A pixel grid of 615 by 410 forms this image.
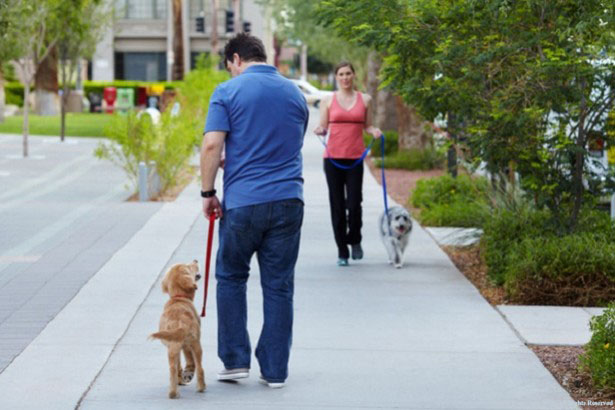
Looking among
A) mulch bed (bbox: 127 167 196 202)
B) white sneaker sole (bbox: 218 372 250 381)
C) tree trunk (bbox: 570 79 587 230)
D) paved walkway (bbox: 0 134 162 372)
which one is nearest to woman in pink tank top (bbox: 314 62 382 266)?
tree trunk (bbox: 570 79 587 230)

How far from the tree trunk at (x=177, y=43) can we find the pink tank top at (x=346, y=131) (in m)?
39.1

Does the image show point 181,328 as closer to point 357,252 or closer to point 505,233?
point 505,233

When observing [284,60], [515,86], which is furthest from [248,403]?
[284,60]

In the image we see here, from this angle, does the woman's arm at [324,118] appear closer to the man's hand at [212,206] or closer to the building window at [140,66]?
the man's hand at [212,206]

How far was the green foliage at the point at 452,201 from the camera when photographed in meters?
14.2

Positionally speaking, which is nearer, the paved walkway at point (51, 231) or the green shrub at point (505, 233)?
the paved walkway at point (51, 231)

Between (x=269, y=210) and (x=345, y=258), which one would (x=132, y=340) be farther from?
(x=345, y=258)

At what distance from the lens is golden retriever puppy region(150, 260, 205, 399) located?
6.50 metres

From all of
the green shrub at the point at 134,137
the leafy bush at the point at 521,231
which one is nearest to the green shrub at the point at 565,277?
the leafy bush at the point at 521,231

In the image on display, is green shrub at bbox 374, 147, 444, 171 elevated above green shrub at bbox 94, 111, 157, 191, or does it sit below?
below

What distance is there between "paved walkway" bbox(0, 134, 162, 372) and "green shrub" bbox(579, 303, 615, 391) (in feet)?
10.6

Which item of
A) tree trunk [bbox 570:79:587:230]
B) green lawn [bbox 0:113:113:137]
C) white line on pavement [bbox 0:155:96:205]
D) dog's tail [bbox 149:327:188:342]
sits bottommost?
green lawn [bbox 0:113:113:137]

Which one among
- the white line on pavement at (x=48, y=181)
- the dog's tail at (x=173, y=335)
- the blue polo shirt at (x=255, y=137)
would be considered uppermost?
the blue polo shirt at (x=255, y=137)

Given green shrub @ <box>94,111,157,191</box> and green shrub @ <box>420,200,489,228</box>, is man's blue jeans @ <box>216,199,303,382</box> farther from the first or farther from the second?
green shrub @ <box>94,111,157,191</box>
